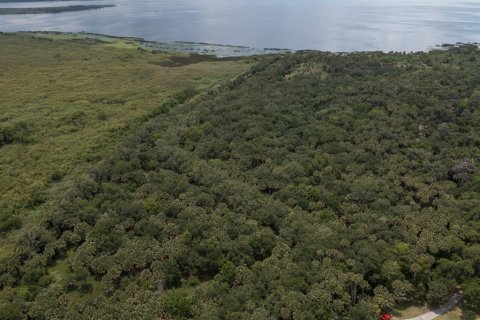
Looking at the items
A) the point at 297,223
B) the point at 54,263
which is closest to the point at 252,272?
the point at 297,223

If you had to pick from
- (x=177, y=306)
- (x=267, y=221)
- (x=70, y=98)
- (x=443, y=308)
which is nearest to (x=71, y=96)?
(x=70, y=98)

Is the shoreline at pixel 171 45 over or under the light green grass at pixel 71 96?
over

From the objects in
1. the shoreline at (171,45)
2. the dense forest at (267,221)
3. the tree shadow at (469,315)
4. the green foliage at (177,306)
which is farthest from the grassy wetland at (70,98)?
the tree shadow at (469,315)

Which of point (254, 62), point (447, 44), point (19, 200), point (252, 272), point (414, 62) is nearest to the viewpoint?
point (252, 272)

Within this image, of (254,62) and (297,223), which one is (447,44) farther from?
(297,223)

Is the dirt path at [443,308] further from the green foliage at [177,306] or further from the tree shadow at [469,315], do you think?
the green foliage at [177,306]

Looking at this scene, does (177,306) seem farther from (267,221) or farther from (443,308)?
(443,308)
